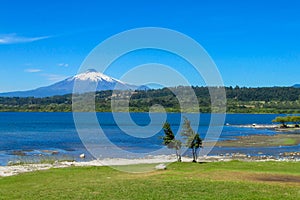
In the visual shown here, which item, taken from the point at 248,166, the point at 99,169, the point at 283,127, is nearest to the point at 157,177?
the point at 99,169

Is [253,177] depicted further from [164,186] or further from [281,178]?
[164,186]

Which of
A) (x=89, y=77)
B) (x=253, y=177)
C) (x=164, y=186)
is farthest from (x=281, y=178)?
(x=89, y=77)

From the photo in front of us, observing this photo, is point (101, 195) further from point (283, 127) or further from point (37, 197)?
point (283, 127)

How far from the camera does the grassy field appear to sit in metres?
25.9

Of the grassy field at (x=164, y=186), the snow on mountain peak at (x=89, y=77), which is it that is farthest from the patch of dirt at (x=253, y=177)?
the snow on mountain peak at (x=89, y=77)

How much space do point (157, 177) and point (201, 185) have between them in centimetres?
699

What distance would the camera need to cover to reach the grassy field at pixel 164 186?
84.8ft

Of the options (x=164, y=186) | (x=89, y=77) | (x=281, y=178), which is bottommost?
(x=281, y=178)

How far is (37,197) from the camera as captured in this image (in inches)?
1016

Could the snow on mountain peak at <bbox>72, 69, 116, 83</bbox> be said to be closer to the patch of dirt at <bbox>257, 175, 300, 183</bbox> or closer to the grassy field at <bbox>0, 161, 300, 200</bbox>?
the grassy field at <bbox>0, 161, 300, 200</bbox>

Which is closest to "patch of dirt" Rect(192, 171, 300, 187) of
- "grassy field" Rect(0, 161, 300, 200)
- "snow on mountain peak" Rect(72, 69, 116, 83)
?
"grassy field" Rect(0, 161, 300, 200)

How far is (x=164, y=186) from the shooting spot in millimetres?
29219

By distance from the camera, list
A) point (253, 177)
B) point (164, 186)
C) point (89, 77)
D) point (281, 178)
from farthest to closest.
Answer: point (89, 77) → point (253, 177) → point (281, 178) → point (164, 186)

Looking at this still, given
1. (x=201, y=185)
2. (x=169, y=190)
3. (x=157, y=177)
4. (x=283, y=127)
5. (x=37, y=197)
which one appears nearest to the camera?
(x=37, y=197)
